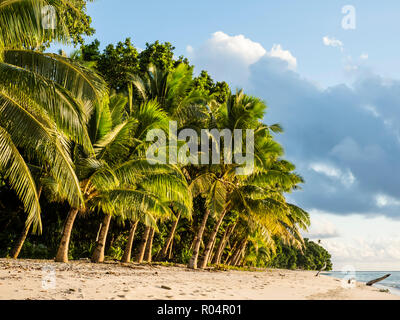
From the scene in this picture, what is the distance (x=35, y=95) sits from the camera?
6.47 metres

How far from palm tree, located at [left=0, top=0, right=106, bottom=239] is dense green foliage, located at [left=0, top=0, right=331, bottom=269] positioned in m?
0.02

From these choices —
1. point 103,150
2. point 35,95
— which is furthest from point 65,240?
point 35,95

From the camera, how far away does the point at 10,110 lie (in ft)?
21.0

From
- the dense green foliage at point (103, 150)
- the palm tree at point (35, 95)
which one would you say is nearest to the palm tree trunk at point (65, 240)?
the dense green foliage at point (103, 150)

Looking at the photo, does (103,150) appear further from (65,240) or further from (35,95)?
(35,95)

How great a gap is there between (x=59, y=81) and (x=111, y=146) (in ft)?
14.5

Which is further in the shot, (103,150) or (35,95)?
(103,150)

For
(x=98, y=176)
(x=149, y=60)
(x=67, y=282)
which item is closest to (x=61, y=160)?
(x=67, y=282)

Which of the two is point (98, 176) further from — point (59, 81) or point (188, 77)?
point (188, 77)

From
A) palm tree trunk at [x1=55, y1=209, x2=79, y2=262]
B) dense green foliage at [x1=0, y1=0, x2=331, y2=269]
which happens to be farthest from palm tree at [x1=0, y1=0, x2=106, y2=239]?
palm tree trunk at [x1=55, y1=209, x2=79, y2=262]

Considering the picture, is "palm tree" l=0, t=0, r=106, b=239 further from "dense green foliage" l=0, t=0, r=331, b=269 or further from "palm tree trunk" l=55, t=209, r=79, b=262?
"palm tree trunk" l=55, t=209, r=79, b=262

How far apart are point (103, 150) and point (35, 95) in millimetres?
4769

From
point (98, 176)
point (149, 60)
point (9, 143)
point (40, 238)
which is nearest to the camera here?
point (9, 143)
